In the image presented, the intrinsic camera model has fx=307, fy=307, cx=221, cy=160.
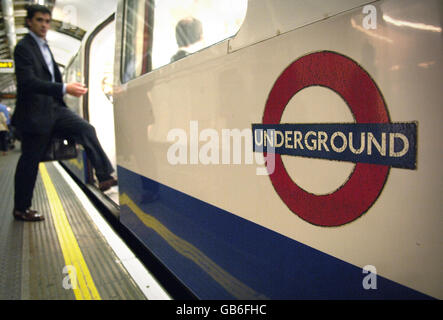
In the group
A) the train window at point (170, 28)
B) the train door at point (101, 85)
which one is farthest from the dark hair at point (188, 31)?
the train door at point (101, 85)

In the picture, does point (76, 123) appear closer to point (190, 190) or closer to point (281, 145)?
point (190, 190)

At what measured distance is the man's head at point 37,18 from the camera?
2.76m

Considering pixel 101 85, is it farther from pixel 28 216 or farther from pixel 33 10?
pixel 28 216

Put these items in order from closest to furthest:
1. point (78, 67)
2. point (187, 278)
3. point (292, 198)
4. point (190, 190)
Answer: point (292, 198) < point (190, 190) < point (187, 278) < point (78, 67)

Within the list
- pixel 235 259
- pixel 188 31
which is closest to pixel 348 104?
pixel 235 259

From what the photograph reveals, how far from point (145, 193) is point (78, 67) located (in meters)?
3.85

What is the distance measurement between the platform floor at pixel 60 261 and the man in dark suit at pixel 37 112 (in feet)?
0.97

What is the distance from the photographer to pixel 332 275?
0.85 m

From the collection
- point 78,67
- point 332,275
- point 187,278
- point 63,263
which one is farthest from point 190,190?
point 78,67

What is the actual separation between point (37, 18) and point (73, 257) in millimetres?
2155

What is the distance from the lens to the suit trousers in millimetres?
2873

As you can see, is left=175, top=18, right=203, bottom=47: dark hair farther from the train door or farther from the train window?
the train door

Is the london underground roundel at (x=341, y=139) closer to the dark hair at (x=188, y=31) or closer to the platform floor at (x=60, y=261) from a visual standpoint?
the dark hair at (x=188, y=31)

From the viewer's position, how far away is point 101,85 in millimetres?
4773
